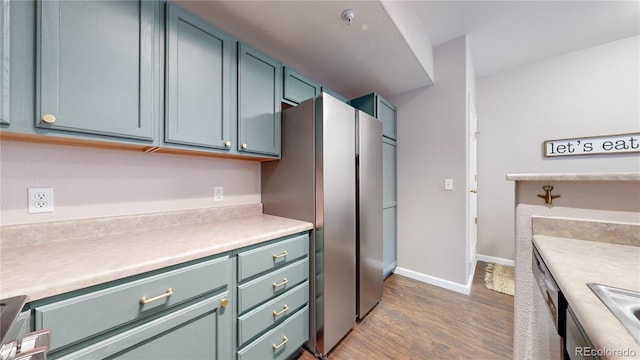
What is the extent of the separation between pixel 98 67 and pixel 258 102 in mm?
796

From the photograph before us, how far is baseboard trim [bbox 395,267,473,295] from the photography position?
2127 mm

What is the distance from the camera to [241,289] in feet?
3.45

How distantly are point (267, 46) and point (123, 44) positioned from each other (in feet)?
3.26

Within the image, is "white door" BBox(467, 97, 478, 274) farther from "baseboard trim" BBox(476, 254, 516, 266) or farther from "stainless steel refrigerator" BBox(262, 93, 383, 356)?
"stainless steel refrigerator" BBox(262, 93, 383, 356)

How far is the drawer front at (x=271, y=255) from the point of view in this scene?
3.48ft

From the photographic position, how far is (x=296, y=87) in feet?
5.88

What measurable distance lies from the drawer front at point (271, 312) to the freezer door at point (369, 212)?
0.57 meters

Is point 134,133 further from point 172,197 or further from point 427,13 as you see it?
point 427,13

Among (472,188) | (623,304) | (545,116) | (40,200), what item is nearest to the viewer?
(623,304)

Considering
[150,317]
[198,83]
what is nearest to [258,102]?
[198,83]

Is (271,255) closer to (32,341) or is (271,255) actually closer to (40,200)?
(32,341)

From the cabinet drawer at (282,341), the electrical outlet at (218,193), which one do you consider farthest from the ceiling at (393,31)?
the cabinet drawer at (282,341)

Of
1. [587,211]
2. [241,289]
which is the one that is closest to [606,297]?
[587,211]

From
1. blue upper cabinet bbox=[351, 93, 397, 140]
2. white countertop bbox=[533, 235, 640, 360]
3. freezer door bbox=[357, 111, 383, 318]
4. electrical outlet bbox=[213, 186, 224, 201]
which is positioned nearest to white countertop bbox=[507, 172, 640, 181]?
white countertop bbox=[533, 235, 640, 360]
